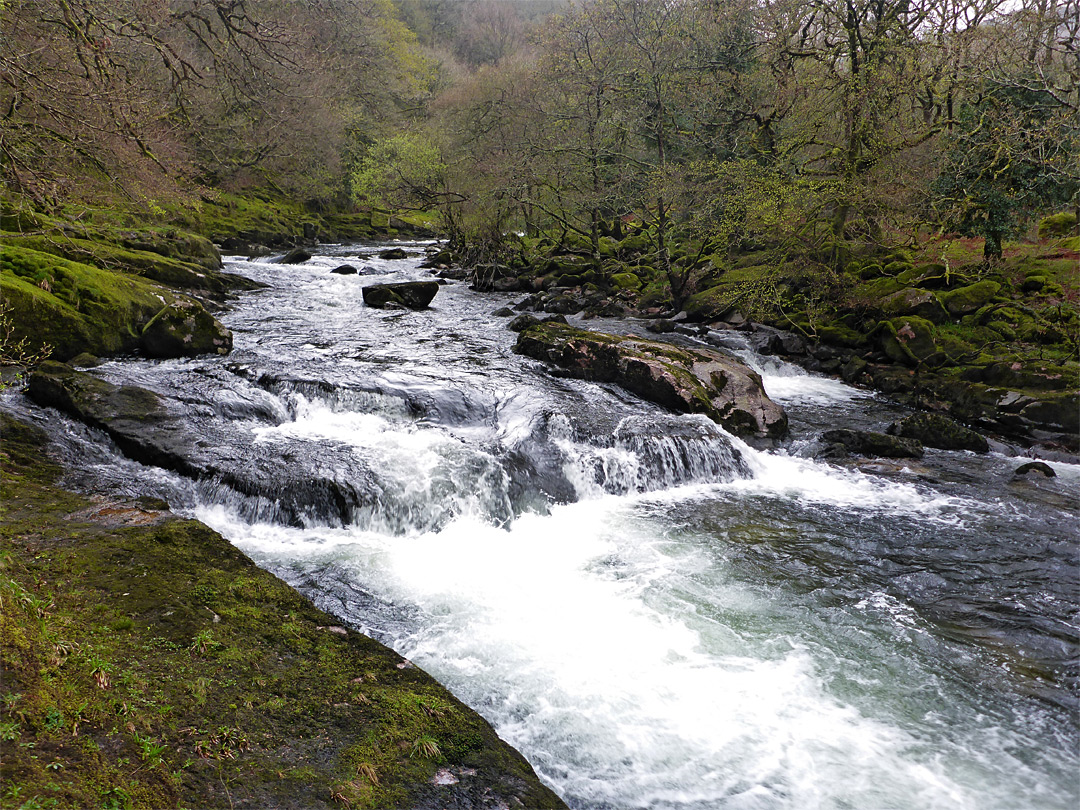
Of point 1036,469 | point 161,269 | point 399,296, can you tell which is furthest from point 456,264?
point 1036,469

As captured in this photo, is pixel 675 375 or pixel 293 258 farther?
pixel 293 258

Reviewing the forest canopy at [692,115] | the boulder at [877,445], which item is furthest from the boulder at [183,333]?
the boulder at [877,445]

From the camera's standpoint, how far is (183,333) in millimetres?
12219

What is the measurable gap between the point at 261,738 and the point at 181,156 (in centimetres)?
1546

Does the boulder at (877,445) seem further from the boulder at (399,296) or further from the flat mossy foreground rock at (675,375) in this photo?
the boulder at (399,296)

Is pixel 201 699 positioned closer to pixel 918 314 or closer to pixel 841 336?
pixel 841 336

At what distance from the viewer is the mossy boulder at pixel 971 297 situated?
15294 mm

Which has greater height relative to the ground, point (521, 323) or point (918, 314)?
point (918, 314)

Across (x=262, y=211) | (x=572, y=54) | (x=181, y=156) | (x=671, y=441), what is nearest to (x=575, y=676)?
(x=671, y=441)

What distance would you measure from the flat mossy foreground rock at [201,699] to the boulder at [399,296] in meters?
15.2

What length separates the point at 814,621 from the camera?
6227 millimetres

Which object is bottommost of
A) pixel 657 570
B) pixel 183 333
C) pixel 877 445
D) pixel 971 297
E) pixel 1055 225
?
pixel 657 570

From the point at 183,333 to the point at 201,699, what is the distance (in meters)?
10.7

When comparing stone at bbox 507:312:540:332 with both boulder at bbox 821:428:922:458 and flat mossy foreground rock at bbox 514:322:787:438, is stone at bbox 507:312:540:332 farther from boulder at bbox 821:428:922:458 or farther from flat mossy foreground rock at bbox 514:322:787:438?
boulder at bbox 821:428:922:458
